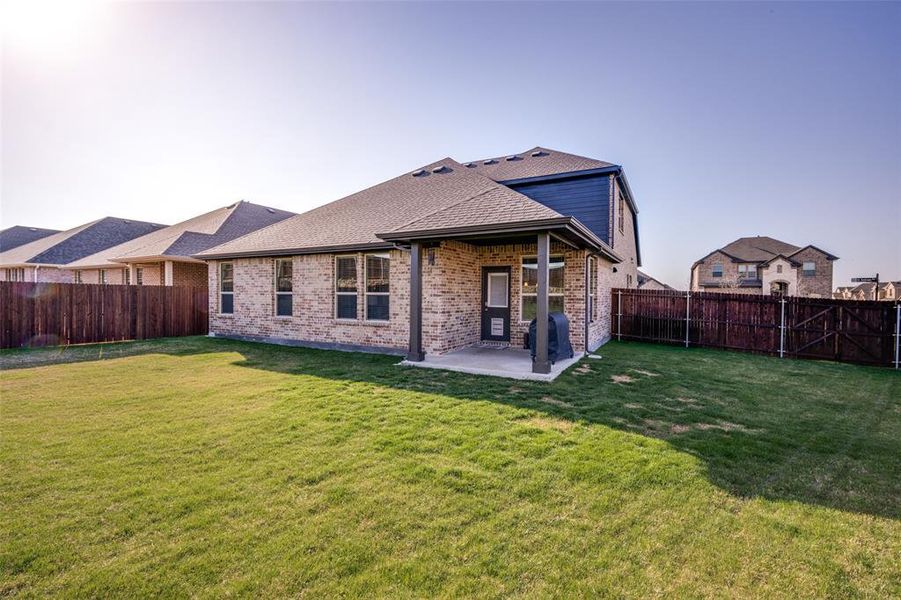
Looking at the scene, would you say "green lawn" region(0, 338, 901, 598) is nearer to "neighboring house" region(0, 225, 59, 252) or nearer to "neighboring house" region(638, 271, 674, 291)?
"neighboring house" region(638, 271, 674, 291)

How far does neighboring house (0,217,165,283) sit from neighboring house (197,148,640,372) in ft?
50.3

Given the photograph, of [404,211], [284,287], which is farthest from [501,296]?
[284,287]

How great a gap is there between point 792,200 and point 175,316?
2955 cm

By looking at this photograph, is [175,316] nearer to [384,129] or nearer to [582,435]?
[384,129]

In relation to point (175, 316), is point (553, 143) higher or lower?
higher

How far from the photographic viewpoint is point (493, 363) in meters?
8.49

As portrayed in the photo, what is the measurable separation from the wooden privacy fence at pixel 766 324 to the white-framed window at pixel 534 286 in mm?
4991

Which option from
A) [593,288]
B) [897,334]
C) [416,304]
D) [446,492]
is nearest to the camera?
[446,492]

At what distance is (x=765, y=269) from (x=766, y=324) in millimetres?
33541

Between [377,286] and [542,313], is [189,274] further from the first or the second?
[542,313]

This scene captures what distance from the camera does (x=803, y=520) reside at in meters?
2.89

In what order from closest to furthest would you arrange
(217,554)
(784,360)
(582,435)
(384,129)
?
(217,554)
(582,435)
(784,360)
(384,129)

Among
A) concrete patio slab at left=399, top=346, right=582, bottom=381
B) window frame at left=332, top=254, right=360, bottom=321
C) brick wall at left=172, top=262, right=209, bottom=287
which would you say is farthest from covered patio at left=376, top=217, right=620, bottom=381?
brick wall at left=172, top=262, right=209, bottom=287

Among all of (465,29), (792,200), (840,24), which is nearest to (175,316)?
(465,29)
